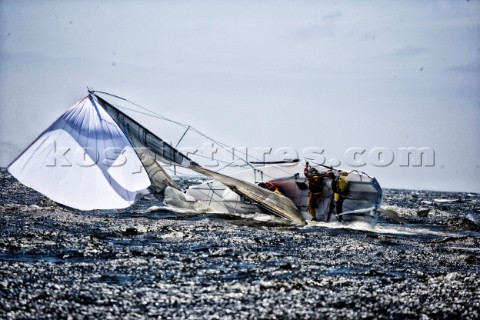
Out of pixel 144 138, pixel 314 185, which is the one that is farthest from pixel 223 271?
pixel 314 185

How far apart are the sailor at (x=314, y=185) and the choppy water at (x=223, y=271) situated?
2840 mm

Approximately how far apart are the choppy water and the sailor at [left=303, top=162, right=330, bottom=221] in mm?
2840

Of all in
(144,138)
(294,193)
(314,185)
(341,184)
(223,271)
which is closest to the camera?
Result: (223,271)

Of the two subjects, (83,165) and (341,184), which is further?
(341,184)

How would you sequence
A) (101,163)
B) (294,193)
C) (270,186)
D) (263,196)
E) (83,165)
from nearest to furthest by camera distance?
1. (83,165)
2. (101,163)
3. (263,196)
4. (270,186)
5. (294,193)

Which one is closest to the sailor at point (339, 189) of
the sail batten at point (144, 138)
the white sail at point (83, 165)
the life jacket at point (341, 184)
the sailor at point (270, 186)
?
the life jacket at point (341, 184)

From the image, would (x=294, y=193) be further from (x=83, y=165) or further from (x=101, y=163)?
(x=83, y=165)

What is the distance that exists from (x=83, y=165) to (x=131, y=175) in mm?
1257

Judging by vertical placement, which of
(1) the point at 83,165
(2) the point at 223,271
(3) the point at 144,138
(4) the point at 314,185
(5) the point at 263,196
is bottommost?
(2) the point at 223,271

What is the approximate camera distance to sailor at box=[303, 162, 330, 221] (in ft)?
61.0

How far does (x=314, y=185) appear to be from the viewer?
60.8 ft

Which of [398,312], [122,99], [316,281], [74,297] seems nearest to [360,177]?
[122,99]

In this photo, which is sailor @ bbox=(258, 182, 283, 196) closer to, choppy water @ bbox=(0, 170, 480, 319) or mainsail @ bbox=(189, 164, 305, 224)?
mainsail @ bbox=(189, 164, 305, 224)

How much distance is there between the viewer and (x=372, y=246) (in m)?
13.1
